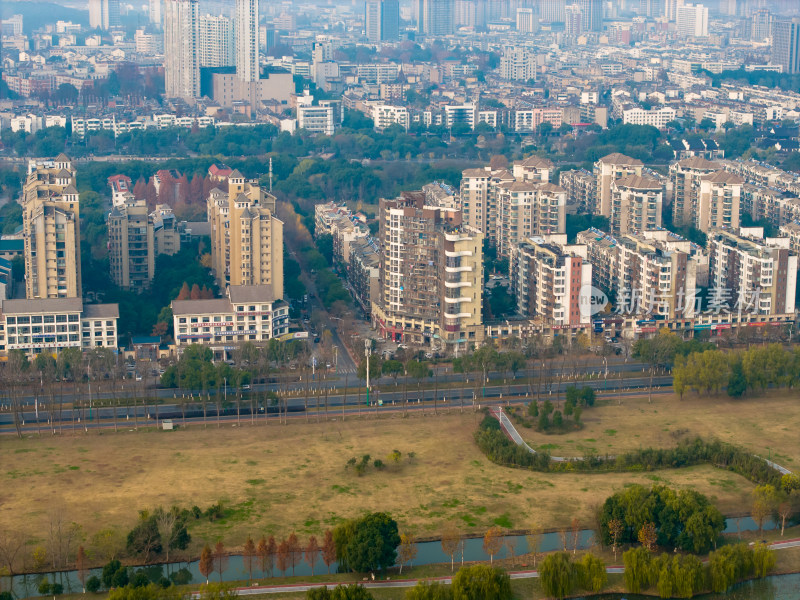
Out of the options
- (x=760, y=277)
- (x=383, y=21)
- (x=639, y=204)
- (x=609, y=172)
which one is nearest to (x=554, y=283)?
(x=760, y=277)

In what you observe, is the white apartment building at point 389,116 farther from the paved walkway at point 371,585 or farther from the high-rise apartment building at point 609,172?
the paved walkway at point 371,585

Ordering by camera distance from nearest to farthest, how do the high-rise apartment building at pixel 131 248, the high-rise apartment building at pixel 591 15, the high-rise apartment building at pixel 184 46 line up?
the high-rise apartment building at pixel 131 248, the high-rise apartment building at pixel 184 46, the high-rise apartment building at pixel 591 15

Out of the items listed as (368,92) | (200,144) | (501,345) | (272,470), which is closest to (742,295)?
(501,345)

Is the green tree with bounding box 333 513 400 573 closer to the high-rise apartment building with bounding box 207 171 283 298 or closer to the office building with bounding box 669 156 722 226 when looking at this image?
the high-rise apartment building with bounding box 207 171 283 298

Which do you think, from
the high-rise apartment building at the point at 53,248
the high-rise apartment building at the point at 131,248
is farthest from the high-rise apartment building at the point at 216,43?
the high-rise apartment building at the point at 53,248

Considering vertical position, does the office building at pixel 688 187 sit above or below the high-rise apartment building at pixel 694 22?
below

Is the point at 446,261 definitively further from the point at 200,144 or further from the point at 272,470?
the point at 200,144
